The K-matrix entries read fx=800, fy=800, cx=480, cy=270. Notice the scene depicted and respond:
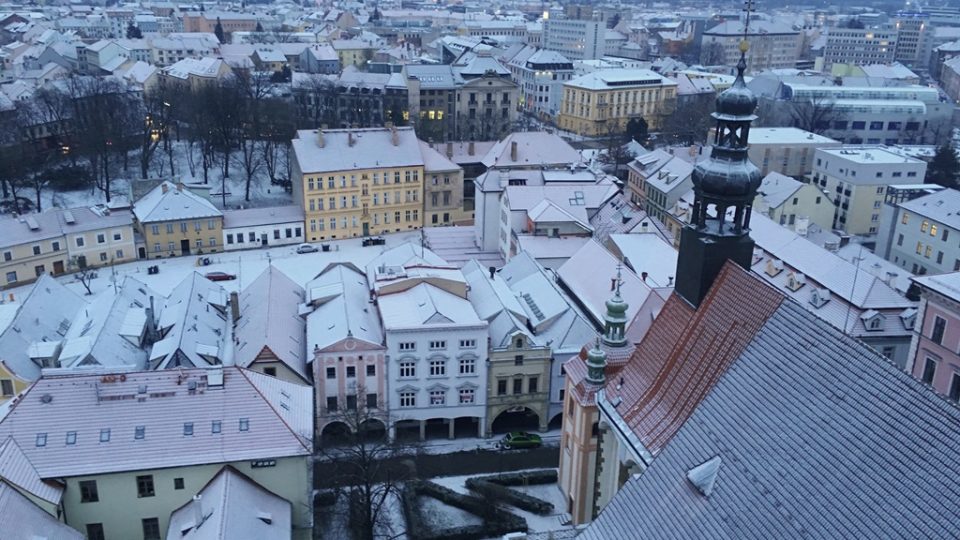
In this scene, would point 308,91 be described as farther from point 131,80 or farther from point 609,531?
point 609,531

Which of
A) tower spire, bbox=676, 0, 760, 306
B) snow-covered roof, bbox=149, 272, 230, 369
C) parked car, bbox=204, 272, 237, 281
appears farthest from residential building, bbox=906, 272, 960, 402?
parked car, bbox=204, 272, 237, 281

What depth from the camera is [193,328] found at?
Result: 46.9m

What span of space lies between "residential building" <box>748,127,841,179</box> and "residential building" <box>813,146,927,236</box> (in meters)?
10.6

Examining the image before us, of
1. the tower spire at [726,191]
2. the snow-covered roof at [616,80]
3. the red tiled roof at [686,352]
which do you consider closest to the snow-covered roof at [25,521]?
the red tiled roof at [686,352]

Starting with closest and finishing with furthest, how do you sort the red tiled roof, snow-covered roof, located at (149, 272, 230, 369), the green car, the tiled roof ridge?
the red tiled roof → the tiled roof ridge → snow-covered roof, located at (149, 272, 230, 369) → the green car

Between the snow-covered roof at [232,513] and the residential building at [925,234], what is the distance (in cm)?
6061

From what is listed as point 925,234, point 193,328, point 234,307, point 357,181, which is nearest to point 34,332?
point 193,328

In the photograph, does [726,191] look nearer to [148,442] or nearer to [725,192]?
[725,192]

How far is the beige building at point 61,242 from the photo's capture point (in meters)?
66.7

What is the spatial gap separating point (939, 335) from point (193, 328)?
42929 mm

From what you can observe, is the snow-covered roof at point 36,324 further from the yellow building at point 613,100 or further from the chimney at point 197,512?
the yellow building at point 613,100

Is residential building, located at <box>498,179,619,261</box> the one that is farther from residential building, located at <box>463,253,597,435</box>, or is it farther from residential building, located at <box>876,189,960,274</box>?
residential building, located at <box>876,189,960,274</box>

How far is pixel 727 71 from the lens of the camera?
191 meters

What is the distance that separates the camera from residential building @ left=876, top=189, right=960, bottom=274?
225ft
